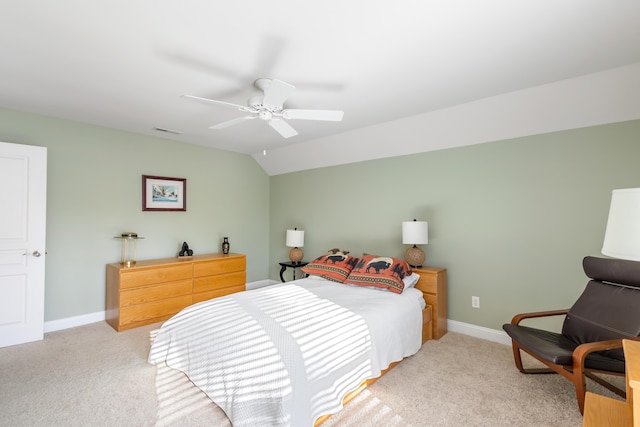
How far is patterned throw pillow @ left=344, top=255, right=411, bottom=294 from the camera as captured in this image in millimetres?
3056

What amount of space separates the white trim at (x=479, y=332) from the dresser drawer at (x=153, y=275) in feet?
11.0

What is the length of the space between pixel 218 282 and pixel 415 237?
277cm

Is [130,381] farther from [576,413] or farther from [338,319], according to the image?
[576,413]

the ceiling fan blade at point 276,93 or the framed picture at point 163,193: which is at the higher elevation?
the ceiling fan blade at point 276,93

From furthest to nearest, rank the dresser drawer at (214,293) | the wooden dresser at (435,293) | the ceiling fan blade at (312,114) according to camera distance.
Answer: the dresser drawer at (214,293)
the wooden dresser at (435,293)
the ceiling fan blade at (312,114)

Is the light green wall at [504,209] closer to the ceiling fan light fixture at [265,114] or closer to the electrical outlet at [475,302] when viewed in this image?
the electrical outlet at [475,302]

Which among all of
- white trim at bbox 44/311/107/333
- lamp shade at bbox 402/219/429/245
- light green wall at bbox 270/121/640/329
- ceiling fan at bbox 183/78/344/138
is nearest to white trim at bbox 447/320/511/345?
light green wall at bbox 270/121/640/329

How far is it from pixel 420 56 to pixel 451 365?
8.32 ft

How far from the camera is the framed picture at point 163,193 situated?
4.11 metres

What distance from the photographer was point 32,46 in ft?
6.52

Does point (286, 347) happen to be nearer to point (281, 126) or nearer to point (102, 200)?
point (281, 126)

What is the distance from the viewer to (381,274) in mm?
3164

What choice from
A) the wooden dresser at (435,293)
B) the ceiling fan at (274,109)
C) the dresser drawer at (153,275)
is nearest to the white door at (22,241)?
the dresser drawer at (153,275)

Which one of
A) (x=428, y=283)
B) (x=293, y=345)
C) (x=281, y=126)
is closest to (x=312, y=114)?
(x=281, y=126)
